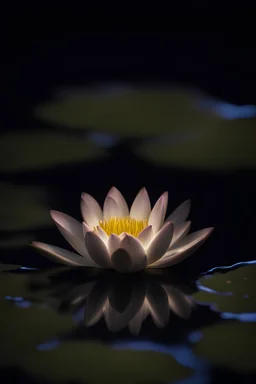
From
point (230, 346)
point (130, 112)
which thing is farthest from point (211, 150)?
point (230, 346)

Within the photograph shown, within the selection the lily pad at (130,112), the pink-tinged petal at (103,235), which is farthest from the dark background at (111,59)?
the pink-tinged petal at (103,235)

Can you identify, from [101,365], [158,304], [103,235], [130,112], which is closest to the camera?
[101,365]

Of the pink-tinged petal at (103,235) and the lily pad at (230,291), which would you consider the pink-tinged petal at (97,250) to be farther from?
the lily pad at (230,291)

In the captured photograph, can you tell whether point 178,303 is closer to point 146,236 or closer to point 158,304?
point 158,304

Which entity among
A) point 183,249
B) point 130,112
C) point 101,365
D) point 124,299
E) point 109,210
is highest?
point 130,112

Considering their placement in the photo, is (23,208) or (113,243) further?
(23,208)

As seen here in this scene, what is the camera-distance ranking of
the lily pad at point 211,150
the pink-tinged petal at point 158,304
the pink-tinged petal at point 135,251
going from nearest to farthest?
the pink-tinged petal at point 158,304, the pink-tinged petal at point 135,251, the lily pad at point 211,150

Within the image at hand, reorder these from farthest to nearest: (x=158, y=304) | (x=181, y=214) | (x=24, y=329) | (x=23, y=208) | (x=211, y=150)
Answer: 1. (x=211, y=150)
2. (x=23, y=208)
3. (x=181, y=214)
4. (x=158, y=304)
5. (x=24, y=329)

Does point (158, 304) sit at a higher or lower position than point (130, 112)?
lower

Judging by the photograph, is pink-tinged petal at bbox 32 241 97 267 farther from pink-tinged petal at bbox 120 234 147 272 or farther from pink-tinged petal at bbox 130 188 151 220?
pink-tinged petal at bbox 130 188 151 220
